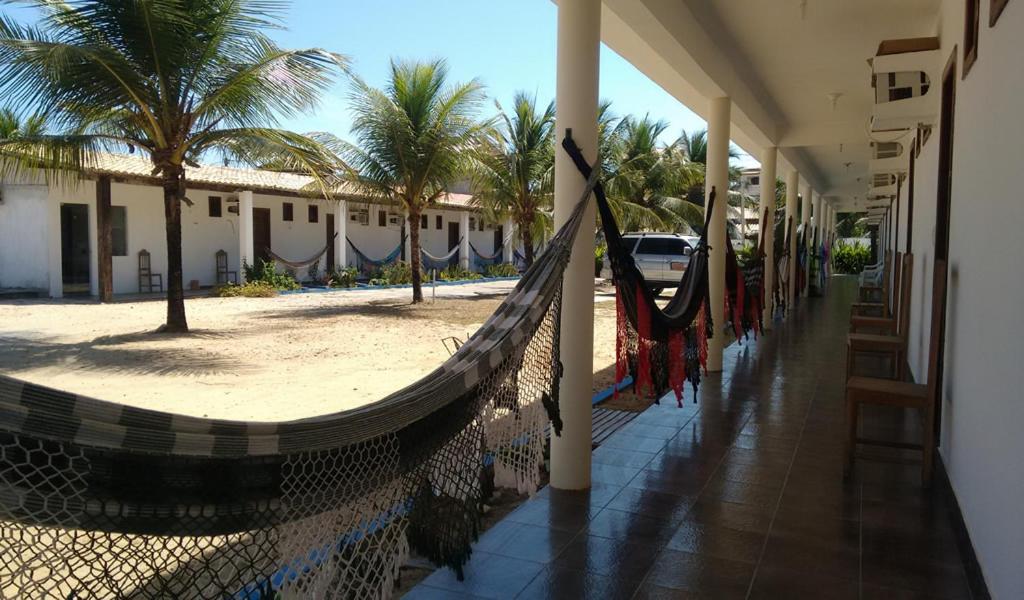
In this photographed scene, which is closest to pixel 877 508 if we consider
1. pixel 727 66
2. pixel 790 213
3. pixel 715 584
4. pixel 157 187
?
pixel 715 584

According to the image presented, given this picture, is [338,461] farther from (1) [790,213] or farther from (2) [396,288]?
(2) [396,288]

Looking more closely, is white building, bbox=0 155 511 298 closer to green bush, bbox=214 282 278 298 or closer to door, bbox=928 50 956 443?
green bush, bbox=214 282 278 298

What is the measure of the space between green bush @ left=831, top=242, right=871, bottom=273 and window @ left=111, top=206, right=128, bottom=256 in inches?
726

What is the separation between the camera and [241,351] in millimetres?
6602

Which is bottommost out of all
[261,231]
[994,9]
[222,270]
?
[222,270]

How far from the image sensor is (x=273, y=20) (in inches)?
288

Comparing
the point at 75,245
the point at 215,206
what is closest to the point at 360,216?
the point at 215,206

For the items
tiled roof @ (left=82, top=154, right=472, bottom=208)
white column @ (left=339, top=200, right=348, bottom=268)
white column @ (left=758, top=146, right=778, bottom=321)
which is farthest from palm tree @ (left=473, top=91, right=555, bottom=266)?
white column @ (left=758, top=146, right=778, bottom=321)

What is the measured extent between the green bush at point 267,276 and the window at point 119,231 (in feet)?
5.69

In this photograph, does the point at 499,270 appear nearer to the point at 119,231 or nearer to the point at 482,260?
the point at 482,260

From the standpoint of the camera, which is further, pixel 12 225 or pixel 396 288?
pixel 396 288

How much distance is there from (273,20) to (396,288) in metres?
6.89

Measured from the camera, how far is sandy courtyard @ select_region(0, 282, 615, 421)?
4.81m

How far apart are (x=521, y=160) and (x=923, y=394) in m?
9.81
